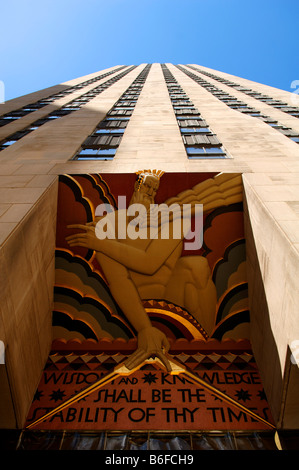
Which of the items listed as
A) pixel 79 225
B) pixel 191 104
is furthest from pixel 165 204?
pixel 191 104

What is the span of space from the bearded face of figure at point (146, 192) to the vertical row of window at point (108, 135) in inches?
127

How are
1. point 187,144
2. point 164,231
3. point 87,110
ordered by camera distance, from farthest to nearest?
point 87,110 < point 187,144 < point 164,231

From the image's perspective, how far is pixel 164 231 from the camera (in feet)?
31.8

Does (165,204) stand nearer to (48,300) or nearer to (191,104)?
(48,300)

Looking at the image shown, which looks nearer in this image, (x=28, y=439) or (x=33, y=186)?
(x=28, y=439)

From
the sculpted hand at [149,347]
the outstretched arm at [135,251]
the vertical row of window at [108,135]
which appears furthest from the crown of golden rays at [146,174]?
the sculpted hand at [149,347]

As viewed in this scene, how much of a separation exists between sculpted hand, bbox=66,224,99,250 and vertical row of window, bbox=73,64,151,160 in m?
3.91

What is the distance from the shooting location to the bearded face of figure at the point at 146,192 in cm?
988

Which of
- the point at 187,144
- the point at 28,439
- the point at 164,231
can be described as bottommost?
the point at 28,439

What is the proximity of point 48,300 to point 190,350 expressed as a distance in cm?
418

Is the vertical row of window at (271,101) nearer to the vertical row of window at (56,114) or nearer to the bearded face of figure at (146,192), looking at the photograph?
the vertical row of window at (56,114)

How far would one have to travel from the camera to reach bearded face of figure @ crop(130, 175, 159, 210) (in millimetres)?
9875

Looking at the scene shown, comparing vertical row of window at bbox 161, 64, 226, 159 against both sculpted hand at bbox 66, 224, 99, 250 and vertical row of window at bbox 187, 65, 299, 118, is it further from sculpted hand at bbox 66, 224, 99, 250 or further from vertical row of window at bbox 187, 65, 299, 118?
vertical row of window at bbox 187, 65, 299, 118

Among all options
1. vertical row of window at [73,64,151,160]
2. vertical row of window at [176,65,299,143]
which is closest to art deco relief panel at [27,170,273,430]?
vertical row of window at [73,64,151,160]
